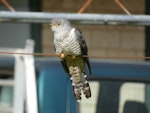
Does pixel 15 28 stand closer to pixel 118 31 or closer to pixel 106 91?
pixel 118 31

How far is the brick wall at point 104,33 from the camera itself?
9.89m

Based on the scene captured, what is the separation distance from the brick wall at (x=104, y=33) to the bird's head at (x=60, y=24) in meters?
4.15

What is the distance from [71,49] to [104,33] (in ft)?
14.5

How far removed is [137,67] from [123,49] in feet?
13.3

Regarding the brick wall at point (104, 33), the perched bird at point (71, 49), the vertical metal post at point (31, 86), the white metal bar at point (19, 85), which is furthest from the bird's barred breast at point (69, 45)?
the brick wall at point (104, 33)

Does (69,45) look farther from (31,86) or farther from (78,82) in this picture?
(31,86)

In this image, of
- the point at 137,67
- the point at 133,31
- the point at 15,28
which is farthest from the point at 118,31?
the point at 137,67

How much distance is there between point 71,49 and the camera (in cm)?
561

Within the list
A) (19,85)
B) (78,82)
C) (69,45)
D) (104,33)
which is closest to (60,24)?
(69,45)

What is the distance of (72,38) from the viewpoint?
567 cm

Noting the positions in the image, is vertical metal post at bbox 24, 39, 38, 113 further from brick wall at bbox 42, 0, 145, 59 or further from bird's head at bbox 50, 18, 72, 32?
brick wall at bbox 42, 0, 145, 59

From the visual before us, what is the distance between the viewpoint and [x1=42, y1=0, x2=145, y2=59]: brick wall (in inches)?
389

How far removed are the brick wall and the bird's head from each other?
13.6ft

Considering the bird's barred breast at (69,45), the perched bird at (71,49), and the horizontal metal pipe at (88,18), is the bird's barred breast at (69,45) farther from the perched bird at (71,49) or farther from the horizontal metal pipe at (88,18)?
the horizontal metal pipe at (88,18)
